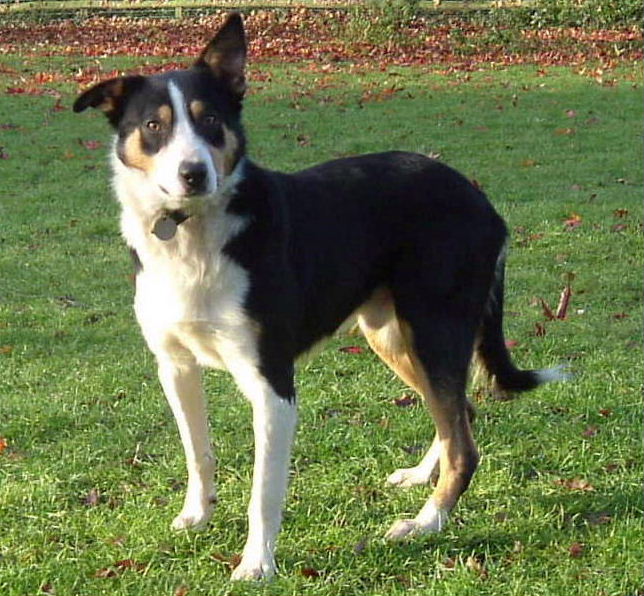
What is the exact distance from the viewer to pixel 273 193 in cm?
436

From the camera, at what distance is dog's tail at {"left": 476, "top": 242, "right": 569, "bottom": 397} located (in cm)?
500

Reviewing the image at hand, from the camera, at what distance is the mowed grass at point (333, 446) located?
4250 mm

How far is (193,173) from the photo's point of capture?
13.0 ft

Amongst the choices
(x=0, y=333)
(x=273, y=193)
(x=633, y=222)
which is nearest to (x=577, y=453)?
(x=273, y=193)

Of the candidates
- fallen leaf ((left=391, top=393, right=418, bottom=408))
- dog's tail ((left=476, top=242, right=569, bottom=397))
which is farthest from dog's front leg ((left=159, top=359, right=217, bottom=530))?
fallen leaf ((left=391, top=393, right=418, bottom=408))

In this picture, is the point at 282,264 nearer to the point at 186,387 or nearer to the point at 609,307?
the point at 186,387

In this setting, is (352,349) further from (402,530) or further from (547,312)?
(402,530)

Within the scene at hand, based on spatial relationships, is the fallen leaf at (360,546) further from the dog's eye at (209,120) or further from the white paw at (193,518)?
the dog's eye at (209,120)

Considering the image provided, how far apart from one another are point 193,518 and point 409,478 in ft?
3.33

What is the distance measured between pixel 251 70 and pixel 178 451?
15.2 m

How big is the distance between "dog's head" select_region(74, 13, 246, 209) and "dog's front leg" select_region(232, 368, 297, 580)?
804 mm

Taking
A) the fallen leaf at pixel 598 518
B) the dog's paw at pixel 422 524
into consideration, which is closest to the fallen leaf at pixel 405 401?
the dog's paw at pixel 422 524

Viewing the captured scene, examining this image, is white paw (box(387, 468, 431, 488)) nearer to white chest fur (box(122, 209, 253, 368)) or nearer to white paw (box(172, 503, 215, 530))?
white paw (box(172, 503, 215, 530))

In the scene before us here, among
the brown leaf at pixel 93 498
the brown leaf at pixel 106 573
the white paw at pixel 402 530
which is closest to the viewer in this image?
the brown leaf at pixel 106 573
